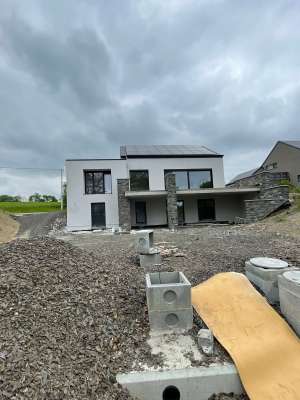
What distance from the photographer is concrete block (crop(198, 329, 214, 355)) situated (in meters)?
2.50

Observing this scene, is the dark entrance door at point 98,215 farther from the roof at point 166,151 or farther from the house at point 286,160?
the house at point 286,160

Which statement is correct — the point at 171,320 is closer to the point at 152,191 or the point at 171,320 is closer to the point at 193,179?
the point at 152,191

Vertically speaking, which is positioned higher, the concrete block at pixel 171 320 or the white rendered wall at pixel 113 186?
the white rendered wall at pixel 113 186

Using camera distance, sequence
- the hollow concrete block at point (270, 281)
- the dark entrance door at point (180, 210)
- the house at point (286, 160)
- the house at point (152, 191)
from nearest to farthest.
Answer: the hollow concrete block at point (270, 281), the house at point (152, 191), the dark entrance door at point (180, 210), the house at point (286, 160)

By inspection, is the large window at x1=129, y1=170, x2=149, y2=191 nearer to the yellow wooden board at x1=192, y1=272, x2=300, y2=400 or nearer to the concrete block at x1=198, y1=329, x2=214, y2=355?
the yellow wooden board at x1=192, y1=272, x2=300, y2=400

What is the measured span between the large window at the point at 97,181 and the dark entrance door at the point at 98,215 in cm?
97

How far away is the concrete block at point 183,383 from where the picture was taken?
2230 millimetres

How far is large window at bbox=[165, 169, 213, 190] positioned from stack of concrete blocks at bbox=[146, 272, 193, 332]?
1496cm

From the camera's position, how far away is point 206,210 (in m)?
17.9

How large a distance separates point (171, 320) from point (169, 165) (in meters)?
15.3

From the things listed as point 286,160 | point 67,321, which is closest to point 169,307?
point 67,321

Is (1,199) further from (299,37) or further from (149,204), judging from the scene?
(299,37)

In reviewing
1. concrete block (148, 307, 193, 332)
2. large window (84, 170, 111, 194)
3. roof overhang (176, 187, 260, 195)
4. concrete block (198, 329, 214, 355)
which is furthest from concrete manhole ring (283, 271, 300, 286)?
large window (84, 170, 111, 194)

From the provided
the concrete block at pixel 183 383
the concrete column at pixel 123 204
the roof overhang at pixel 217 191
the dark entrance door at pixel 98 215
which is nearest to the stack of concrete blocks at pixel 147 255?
the concrete block at pixel 183 383
